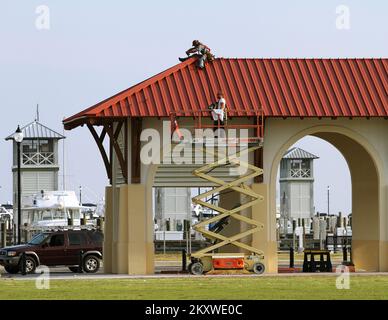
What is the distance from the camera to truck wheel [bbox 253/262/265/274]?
151 ft

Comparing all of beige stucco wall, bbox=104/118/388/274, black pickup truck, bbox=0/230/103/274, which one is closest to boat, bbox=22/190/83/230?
black pickup truck, bbox=0/230/103/274

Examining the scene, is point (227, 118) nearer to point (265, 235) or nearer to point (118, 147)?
point (118, 147)

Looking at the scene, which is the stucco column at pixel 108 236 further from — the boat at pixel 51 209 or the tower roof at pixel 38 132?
the tower roof at pixel 38 132

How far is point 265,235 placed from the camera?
4731 cm

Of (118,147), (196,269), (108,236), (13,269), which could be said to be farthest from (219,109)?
(13,269)

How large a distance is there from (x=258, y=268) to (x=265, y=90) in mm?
6191

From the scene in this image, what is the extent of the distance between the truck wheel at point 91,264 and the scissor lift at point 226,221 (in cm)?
501

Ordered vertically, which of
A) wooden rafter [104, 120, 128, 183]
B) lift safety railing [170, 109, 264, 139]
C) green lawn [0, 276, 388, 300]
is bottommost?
green lawn [0, 276, 388, 300]

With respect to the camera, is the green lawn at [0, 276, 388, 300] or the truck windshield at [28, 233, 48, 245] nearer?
the green lawn at [0, 276, 388, 300]

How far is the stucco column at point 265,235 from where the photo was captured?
47188 millimetres

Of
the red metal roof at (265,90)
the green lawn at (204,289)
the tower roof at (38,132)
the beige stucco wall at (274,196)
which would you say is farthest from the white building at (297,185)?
the green lawn at (204,289)

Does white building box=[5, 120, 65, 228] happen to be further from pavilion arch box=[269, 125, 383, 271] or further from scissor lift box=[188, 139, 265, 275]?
scissor lift box=[188, 139, 265, 275]
